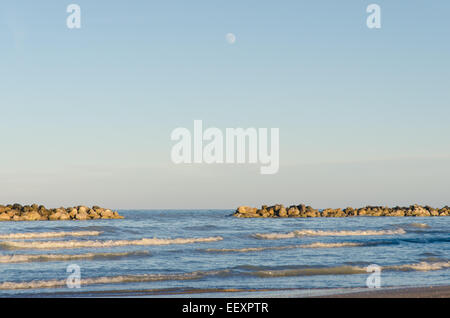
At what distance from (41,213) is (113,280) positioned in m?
44.6

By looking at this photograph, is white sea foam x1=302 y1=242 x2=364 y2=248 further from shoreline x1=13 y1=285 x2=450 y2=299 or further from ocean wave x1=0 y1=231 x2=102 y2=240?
ocean wave x1=0 y1=231 x2=102 y2=240

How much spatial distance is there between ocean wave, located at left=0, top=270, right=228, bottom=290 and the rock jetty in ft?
181

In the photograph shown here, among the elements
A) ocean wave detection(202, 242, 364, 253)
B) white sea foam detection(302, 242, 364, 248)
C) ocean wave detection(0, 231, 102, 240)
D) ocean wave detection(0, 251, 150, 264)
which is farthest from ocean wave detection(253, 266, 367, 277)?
ocean wave detection(0, 231, 102, 240)

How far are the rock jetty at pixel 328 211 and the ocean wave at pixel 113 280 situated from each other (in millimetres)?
→ 55111

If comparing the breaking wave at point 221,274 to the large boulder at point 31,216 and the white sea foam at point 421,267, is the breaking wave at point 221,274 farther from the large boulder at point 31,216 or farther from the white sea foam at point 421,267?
the large boulder at point 31,216

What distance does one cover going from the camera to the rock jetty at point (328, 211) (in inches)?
2820

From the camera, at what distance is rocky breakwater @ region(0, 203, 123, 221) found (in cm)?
5481

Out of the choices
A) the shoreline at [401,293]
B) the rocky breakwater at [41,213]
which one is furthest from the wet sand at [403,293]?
the rocky breakwater at [41,213]

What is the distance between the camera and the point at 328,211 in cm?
7550
